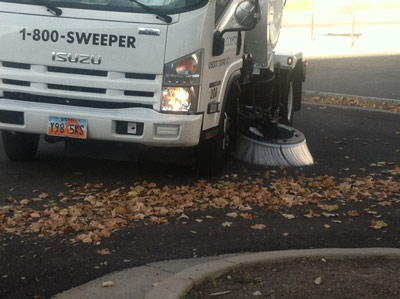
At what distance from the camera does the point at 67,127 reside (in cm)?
930

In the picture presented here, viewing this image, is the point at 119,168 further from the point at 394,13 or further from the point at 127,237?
the point at 394,13

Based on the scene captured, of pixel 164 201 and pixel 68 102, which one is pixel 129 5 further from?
pixel 164 201

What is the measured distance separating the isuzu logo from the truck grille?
4.0 inches

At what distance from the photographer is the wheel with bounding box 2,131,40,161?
34.8ft

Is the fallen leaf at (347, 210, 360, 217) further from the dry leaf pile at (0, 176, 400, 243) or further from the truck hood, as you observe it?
the truck hood

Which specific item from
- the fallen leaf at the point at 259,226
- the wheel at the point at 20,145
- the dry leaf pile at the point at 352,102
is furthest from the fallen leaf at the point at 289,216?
the dry leaf pile at the point at 352,102

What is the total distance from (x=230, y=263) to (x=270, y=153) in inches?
194

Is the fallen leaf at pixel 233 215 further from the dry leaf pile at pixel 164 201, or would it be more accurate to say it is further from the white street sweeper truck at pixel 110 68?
the white street sweeper truck at pixel 110 68

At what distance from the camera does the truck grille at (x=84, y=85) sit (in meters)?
9.28

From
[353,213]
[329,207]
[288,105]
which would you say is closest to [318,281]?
[353,213]

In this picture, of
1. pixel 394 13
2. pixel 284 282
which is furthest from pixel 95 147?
pixel 394 13

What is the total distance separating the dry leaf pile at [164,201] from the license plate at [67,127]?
54cm

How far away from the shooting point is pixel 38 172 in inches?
405

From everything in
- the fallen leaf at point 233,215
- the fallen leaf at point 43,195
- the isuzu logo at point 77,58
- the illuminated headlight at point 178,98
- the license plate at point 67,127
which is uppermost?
the isuzu logo at point 77,58
